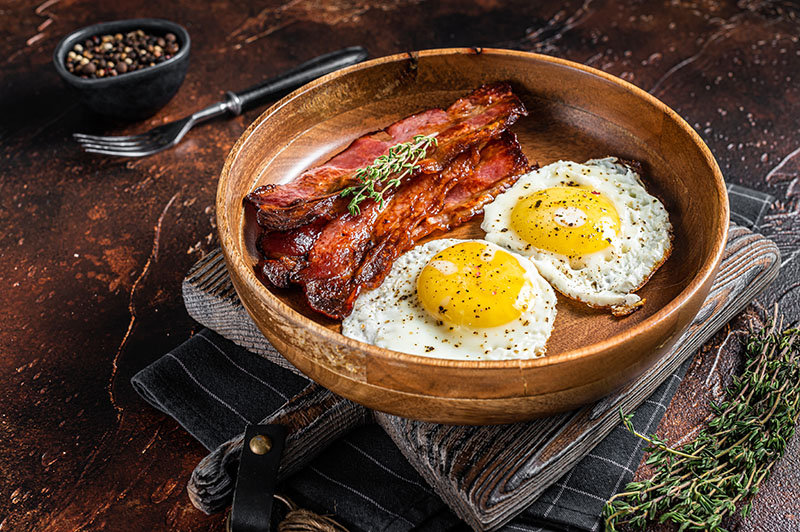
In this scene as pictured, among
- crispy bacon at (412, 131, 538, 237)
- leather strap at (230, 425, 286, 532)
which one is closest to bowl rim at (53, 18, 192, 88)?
crispy bacon at (412, 131, 538, 237)

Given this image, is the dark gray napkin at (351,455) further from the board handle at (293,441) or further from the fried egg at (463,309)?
the fried egg at (463,309)

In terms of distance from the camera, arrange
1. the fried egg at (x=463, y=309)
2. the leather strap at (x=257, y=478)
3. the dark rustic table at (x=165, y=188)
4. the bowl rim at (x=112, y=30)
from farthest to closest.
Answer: the bowl rim at (x=112, y=30) → the dark rustic table at (x=165, y=188) → the fried egg at (x=463, y=309) → the leather strap at (x=257, y=478)

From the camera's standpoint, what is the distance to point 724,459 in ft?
5.84

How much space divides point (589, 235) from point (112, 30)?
2.05m

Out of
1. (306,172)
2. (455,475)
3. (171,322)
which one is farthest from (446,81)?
(455,475)

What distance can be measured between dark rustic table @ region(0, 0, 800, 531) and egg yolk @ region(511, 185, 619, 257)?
46cm

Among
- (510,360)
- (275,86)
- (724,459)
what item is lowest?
(724,459)

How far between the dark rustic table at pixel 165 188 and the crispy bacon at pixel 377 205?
50cm

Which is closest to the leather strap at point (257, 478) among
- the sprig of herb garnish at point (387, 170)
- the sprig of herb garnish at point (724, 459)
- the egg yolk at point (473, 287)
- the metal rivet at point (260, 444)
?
the metal rivet at point (260, 444)

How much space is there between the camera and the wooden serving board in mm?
1652

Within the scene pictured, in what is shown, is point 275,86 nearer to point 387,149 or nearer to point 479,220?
point 387,149

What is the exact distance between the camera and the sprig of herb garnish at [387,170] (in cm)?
203

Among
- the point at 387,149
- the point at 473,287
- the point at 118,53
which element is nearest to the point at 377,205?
the point at 387,149

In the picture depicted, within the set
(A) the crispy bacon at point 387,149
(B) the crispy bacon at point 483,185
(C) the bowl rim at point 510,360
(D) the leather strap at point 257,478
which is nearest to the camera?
(C) the bowl rim at point 510,360
